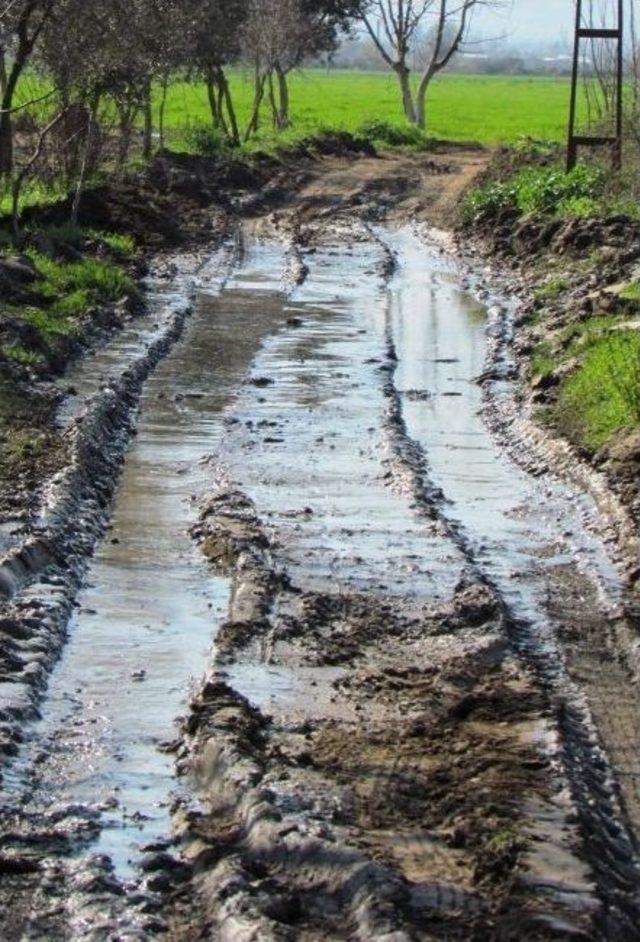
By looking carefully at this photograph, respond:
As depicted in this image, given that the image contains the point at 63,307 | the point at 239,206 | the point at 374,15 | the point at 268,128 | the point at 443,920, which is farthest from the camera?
the point at 374,15

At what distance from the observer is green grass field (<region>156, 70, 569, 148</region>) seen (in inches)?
2019

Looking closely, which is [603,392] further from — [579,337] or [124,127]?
[124,127]

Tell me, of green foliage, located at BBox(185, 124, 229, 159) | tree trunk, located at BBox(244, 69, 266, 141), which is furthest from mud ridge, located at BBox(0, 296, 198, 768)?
tree trunk, located at BBox(244, 69, 266, 141)

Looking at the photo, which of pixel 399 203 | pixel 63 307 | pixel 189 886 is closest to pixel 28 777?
pixel 189 886

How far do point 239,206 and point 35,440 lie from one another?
18.9 metres

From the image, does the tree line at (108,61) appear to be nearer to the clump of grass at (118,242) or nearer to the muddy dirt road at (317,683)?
the clump of grass at (118,242)

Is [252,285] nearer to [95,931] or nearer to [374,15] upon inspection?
[95,931]

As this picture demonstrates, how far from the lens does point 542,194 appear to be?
2775cm

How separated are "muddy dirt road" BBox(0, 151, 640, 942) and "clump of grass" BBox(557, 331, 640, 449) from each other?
515mm

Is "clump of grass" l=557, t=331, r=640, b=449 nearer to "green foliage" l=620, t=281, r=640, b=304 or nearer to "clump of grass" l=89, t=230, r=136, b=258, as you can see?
"green foliage" l=620, t=281, r=640, b=304

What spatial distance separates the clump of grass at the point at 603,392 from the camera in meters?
13.1

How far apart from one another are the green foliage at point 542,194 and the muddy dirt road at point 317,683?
1159 cm

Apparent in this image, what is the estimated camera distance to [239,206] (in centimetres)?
3117

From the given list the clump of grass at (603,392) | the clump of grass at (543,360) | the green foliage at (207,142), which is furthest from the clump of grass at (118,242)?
the green foliage at (207,142)
